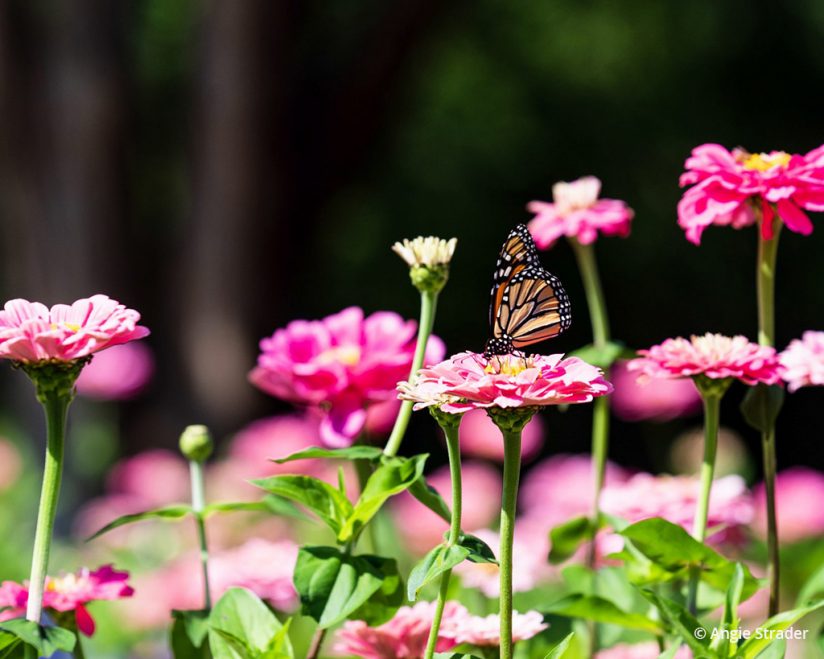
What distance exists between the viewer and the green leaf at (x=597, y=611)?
66cm

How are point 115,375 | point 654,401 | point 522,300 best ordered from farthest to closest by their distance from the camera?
1. point 115,375
2. point 654,401
3. point 522,300

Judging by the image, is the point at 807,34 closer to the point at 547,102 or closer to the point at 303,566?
the point at 547,102

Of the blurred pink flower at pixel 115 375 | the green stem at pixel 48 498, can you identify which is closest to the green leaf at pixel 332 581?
the green stem at pixel 48 498

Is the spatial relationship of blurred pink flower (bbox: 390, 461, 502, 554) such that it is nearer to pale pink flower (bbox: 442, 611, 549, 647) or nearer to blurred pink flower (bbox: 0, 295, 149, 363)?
pale pink flower (bbox: 442, 611, 549, 647)

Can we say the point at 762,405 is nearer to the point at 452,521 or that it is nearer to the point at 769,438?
the point at 769,438

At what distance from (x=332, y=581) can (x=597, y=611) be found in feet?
0.54

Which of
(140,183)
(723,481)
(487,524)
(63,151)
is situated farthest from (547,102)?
(723,481)

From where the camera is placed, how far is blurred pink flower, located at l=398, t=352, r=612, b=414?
51 cm

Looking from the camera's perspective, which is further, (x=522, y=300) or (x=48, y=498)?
(x=522, y=300)

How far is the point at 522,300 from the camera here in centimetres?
74

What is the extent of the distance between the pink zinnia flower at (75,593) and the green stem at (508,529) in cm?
25

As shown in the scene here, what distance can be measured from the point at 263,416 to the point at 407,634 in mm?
2714

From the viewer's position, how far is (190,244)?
3.38 m

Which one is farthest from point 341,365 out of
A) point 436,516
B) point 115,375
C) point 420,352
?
point 115,375
